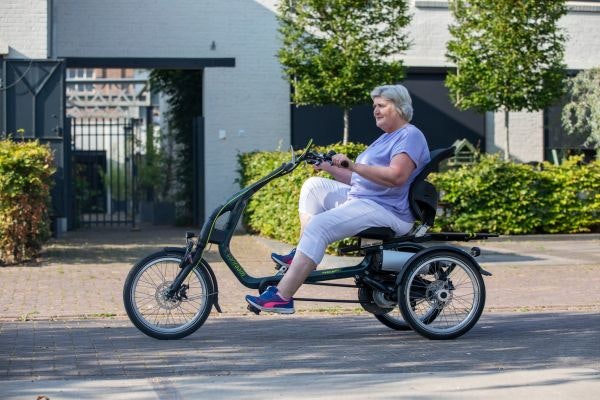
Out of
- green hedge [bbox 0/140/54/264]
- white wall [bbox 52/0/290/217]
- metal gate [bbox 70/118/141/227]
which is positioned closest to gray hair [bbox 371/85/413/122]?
green hedge [bbox 0/140/54/264]

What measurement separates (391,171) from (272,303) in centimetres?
111

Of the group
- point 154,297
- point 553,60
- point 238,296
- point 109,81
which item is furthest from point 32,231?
point 109,81

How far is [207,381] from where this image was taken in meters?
5.70

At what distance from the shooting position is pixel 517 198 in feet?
57.7

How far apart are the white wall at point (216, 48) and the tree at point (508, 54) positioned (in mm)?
3797

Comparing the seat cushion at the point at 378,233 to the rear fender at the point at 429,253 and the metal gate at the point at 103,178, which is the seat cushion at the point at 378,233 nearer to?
the rear fender at the point at 429,253

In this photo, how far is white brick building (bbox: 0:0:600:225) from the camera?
2131cm

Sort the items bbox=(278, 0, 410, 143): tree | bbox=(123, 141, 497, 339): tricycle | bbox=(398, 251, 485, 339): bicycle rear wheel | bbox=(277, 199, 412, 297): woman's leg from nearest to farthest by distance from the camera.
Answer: bbox=(277, 199, 412, 297): woman's leg, bbox=(123, 141, 497, 339): tricycle, bbox=(398, 251, 485, 339): bicycle rear wheel, bbox=(278, 0, 410, 143): tree

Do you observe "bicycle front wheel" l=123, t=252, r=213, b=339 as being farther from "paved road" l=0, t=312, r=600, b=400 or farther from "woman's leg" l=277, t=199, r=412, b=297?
"woman's leg" l=277, t=199, r=412, b=297

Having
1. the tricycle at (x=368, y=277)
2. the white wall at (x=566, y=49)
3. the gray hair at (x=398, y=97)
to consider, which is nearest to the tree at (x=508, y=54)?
the white wall at (x=566, y=49)

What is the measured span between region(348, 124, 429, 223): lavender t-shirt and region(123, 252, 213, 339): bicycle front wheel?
Result: 1158mm

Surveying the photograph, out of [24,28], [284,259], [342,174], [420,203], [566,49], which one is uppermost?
[566,49]

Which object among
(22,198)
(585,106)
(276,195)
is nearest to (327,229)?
(22,198)

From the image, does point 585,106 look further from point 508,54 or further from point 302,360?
point 302,360
